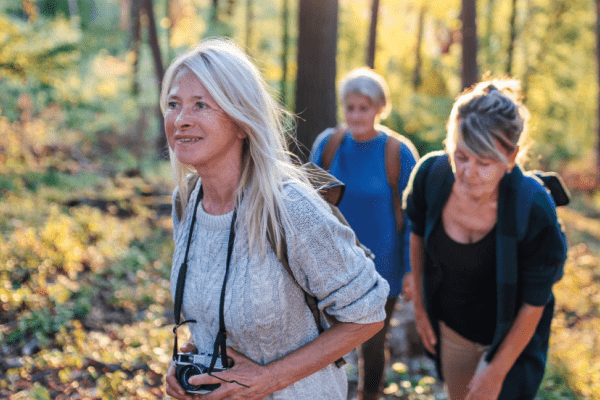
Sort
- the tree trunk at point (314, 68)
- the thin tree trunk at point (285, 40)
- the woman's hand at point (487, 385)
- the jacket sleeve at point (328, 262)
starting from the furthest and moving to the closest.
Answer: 1. the thin tree trunk at point (285, 40)
2. the tree trunk at point (314, 68)
3. the woman's hand at point (487, 385)
4. the jacket sleeve at point (328, 262)

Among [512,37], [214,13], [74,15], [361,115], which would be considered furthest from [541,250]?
[74,15]

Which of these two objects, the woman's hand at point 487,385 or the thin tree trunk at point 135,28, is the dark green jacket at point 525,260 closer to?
the woman's hand at point 487,385

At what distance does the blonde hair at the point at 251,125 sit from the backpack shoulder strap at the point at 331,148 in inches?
80.3

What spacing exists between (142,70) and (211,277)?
1919 centimetres

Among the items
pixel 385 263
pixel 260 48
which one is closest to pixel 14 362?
pixel 385 263

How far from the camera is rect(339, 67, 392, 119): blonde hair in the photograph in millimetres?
3801

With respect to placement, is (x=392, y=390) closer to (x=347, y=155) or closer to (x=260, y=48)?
(x=347, y=155)

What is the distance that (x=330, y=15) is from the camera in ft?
17.6

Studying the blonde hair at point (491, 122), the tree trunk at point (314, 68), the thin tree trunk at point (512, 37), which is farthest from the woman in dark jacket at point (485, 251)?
the thin tree trunk at point (512, 37)

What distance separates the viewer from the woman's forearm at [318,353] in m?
1.70

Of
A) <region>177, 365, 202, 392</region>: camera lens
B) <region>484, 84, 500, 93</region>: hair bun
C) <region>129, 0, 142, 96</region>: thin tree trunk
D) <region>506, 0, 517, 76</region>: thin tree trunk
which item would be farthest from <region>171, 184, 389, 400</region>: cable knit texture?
<region>506, 0, 517, 76</region>: thin tree trunk

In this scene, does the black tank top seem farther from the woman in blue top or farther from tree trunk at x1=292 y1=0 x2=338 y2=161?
tree trunk at x1=292 y1=0 x2=338 y2=161

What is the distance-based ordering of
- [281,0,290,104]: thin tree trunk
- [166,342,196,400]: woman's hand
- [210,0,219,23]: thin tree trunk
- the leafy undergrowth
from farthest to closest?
[210,0,219,23]: thin tree trunk
[281,0,290,104]: thin tree trunk
the leafy undergrowth
[166,342,196,400]: woman's hand

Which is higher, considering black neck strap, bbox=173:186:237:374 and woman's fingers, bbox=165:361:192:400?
black neck strap, bbox=173:186:237:374
